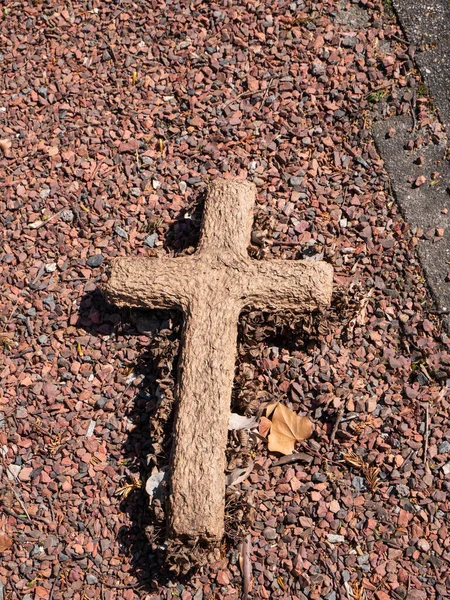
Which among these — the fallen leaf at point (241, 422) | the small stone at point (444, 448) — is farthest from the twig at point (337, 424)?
the small stone at point (444, 448)

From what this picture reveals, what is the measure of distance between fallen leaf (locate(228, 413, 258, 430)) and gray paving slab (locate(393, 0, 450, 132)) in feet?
6.06

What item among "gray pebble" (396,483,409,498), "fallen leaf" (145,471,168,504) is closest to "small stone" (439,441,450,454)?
"gray pebble" (396,483,409,498)

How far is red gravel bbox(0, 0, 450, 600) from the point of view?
9.47 feet

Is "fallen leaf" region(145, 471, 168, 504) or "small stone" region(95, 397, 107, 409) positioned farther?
"small stone" region(95, 397, 107, 409)

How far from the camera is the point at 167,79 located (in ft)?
12.0

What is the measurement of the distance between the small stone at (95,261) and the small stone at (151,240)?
24 centimetres

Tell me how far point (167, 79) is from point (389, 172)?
4.37 feet

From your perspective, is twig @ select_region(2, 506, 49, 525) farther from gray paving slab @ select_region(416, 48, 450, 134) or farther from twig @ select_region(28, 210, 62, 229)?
gray paving slab @ select_region(416, 48, 450, 134)

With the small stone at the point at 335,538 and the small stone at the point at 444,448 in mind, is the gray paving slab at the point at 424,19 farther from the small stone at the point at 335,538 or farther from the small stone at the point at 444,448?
the small stone at the point at 335,538

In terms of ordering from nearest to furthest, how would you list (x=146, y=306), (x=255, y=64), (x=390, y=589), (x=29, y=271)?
(x=390, y=589) < (x=146, y=306) < (x=29, y=271) < (x=255, y=64)

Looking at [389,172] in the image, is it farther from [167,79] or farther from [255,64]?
[167,79]

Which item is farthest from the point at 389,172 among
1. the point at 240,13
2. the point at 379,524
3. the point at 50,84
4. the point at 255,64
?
the point at 50,84

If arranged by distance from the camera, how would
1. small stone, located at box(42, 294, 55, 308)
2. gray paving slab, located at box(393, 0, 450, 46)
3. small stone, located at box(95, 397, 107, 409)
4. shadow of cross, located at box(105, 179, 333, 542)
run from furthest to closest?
gray paving slab, located at box(393, 0, 450, 46) < small stone, located at box(42, 294, 55, 308) < small stone, located at box(95, 397, 107, 409) < shadow of cross, located at box(105, 179, 333, 542)

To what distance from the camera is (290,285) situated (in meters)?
2.93
